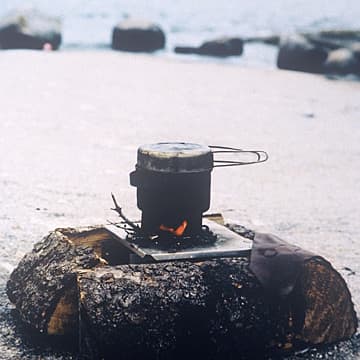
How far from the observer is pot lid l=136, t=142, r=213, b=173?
12.7 ft

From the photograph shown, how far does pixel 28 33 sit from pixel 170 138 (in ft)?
42.1

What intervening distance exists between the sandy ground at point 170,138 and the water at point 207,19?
699 centimetres

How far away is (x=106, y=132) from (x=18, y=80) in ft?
17.1

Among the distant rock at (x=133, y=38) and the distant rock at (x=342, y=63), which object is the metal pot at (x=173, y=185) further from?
the distant rock at (x=133, y=38)

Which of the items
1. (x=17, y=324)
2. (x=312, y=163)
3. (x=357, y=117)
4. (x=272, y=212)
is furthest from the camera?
(x=357, y=117)

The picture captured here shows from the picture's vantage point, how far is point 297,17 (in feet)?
170

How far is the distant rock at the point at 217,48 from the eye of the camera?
24766 mm

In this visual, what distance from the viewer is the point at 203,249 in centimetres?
396

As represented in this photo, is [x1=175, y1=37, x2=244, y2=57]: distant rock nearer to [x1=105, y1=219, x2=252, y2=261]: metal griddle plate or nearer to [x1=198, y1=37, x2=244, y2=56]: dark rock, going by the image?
[x1=198, y1=37, x2=244, y2=56]: dark rock

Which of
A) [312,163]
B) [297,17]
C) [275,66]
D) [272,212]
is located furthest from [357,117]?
[297,17]

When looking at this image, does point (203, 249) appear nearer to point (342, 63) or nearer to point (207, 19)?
point (342, 63)

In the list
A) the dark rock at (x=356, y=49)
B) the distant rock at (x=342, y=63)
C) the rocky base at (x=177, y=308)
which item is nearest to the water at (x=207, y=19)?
the distant rock at (x=342, y=63)

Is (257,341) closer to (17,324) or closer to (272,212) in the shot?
(17,324)

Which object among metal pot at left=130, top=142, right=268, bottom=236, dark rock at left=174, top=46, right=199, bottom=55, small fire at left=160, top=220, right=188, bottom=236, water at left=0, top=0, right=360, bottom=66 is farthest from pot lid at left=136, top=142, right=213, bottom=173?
dark rock at left=174, top=46, right=199, bottom=55
